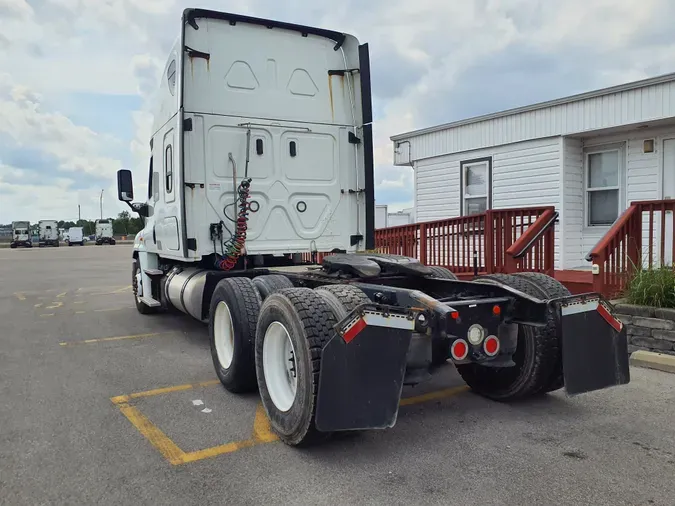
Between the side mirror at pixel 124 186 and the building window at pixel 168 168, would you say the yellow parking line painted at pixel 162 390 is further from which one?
the side mirror at pixel 124 186

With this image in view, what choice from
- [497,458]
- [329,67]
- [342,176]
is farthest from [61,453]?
[329,67]

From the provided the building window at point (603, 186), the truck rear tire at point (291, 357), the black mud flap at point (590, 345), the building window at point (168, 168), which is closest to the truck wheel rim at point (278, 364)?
the truck rear tire at point (291, 357)

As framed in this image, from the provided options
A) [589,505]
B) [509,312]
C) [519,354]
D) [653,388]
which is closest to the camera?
[589,505]

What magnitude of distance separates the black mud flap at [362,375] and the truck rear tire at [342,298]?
302mm

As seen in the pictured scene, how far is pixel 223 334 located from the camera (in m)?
5.58

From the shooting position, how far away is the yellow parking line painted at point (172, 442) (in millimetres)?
3809

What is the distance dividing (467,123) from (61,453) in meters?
9.86

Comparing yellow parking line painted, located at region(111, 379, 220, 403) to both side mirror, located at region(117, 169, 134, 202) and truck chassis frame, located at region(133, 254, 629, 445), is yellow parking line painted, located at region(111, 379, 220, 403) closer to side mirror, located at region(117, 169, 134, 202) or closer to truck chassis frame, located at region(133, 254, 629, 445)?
truck chassis frame, located at region(133, 254, 629, 445)

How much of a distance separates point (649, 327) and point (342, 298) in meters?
3.96

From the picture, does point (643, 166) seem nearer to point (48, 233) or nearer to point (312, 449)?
point (312, 449)

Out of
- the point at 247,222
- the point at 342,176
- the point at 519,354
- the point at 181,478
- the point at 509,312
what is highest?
the point at 342,176

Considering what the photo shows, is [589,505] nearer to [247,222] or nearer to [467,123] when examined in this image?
[247,222]

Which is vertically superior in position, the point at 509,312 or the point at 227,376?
the point at 509,312

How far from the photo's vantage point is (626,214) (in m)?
7.13
